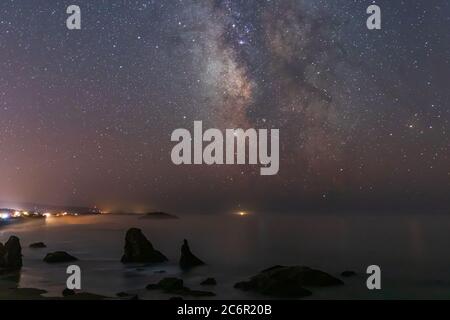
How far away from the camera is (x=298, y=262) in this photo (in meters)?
93.4

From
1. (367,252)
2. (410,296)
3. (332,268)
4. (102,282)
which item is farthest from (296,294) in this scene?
(367,252)

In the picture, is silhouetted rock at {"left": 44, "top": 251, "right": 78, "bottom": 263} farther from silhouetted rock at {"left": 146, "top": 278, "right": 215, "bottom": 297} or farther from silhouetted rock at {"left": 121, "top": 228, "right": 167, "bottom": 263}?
silhouetted rock at {"left": 146, "top": 278, "right": 215, "bottom": 297}

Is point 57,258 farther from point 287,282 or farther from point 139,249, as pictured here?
point 287,282

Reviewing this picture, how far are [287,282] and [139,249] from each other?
95.3 ft

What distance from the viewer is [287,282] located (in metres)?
42.6

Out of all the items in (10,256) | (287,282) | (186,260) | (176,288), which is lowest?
(186,260)

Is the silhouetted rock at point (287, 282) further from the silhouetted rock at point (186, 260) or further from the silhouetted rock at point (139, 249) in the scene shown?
the silhouetted rock at point (139, 249)

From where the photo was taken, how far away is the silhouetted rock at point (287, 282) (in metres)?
41.7

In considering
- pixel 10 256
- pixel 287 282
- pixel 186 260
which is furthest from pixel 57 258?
pixel 287 282

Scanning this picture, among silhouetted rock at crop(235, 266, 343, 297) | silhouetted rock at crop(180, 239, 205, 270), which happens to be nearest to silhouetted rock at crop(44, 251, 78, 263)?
silhouetted rock at crop(180, 239, 205, 270)

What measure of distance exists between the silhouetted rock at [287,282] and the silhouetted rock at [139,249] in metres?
21.1

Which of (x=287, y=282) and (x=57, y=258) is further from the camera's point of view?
(x=57, y=258)
